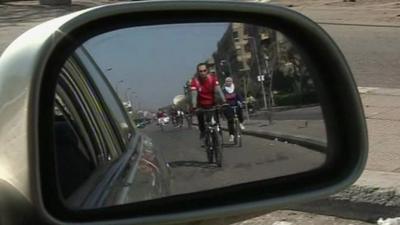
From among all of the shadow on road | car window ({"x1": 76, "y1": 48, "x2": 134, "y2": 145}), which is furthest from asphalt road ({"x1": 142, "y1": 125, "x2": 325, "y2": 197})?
car window ({"x1": 76, "y1": 48, "x2": 134, "y2": 145})

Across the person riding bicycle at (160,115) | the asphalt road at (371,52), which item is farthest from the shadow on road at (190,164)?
the asphalt road at (371,52)

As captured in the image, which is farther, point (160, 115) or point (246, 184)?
point (246, 184)

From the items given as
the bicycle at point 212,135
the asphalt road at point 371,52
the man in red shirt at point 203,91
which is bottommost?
the asphalt road at point 371,52

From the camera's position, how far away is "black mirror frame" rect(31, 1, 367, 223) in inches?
74.9

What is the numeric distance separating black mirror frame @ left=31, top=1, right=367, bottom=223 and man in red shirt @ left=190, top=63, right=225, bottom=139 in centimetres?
17

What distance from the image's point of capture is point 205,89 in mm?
2033

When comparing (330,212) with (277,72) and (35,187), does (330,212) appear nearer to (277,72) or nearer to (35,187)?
(277,72)

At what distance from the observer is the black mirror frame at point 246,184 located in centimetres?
190

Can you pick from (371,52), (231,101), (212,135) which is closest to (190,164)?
(212,135)

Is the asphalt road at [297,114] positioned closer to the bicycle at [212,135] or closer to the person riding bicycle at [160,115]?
the bicycle at [212,135]

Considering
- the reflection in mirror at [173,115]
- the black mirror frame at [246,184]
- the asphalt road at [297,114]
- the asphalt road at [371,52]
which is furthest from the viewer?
the asphalt road at [371,52]

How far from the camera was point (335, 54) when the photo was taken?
7.82 feet

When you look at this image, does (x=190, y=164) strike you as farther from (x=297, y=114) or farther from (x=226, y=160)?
(x=297, y=114)

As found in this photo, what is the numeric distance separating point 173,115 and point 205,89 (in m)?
0.10
